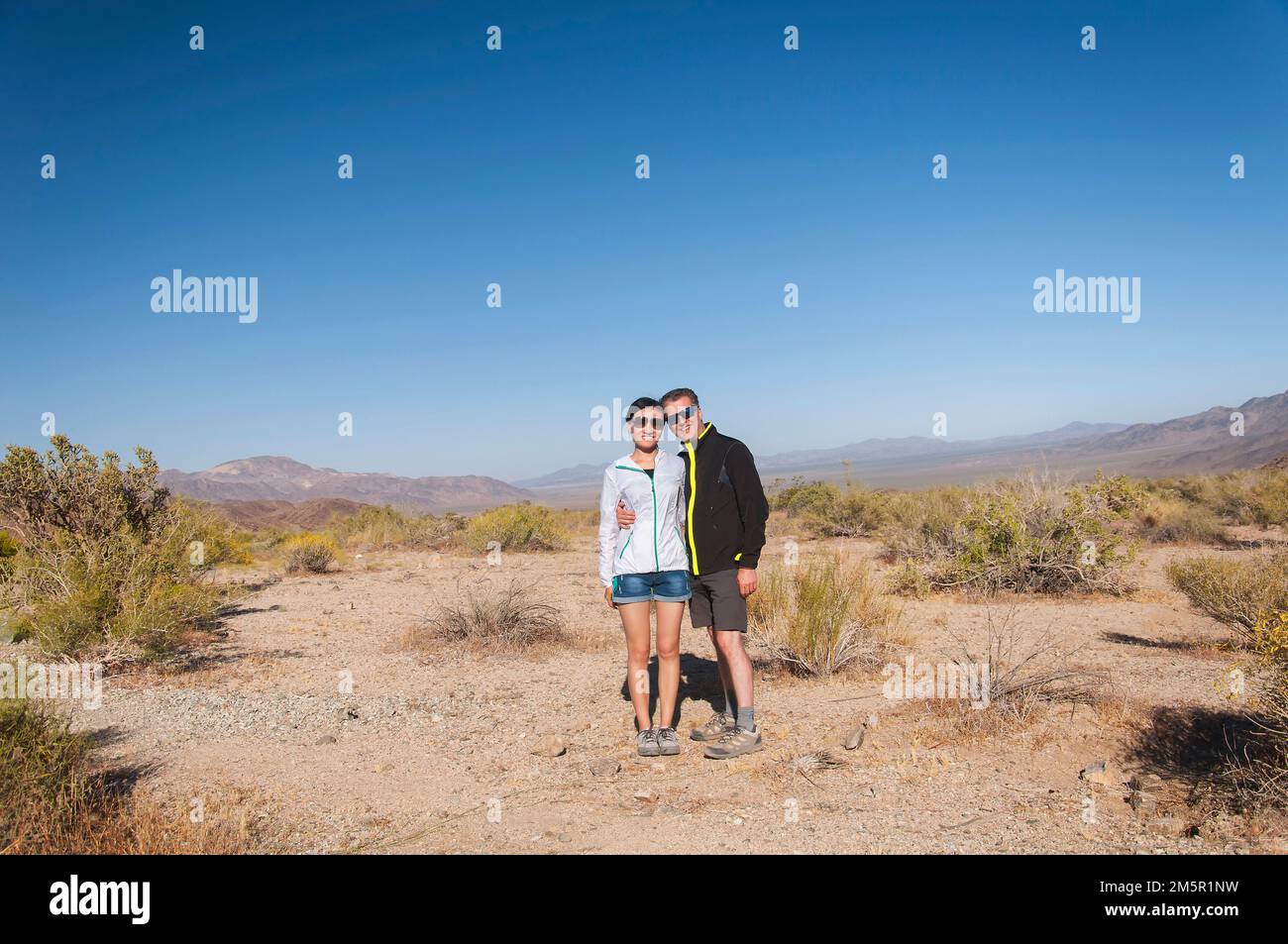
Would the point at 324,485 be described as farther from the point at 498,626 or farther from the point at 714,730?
the point at 714,730

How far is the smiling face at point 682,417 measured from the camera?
4.76m

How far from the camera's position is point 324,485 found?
327ft

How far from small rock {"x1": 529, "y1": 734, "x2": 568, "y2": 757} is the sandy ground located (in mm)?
95

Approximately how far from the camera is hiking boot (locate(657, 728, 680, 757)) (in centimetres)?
476

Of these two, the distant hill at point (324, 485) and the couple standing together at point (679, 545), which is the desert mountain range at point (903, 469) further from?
the couple standing together at point (679, 545)

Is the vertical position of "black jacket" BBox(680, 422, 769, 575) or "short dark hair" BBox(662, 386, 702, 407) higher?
"short dark hair" BBox(662, 386, 702, 407)

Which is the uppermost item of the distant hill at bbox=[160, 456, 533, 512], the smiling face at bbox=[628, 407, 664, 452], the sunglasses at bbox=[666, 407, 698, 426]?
the sunglasses at bbox=[666, 407, 698, 426]

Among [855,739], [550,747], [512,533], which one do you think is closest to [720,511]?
[855,739]

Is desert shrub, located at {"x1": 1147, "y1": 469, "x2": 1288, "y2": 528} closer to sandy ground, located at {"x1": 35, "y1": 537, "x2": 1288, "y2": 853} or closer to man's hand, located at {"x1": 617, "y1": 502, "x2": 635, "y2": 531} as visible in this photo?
sandy ground, located at {"x1": 35, "y1": 537, "x2": 1288, "y2": 853}

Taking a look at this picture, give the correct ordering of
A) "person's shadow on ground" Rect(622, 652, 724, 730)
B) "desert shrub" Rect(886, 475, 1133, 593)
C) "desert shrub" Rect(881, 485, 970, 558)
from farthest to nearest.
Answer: "desert shrub" Rect(881, 485, 970, 558) < "desert shrub" Rect(886, 475, 1133, 593) < "person's shadow on ground" Rect(622, 652, 724, 730)

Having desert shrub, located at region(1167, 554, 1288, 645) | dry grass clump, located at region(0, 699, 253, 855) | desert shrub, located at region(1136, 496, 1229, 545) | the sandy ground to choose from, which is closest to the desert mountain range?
desert shrub, located at region(1136, 496, 1229, 545)

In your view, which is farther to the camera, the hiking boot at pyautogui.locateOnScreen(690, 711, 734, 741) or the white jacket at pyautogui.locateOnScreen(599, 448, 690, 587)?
the hiking boot at pyautogui.locateOnScreen(690, 711, 734, 741)
